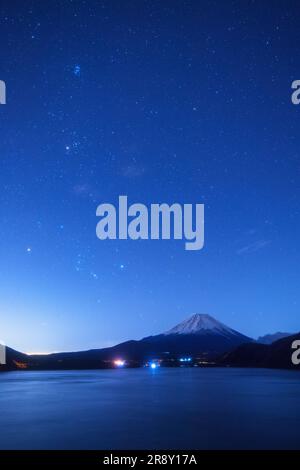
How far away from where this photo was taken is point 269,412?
37.0 m

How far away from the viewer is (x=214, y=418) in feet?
108

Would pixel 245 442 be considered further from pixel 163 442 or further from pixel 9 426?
pixel 9 426

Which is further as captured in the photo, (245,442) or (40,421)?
(40,421)

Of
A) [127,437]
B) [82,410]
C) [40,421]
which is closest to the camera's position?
[127,437]

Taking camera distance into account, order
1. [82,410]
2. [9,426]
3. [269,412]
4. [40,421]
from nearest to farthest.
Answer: [9,426], [40,421], [269,412], [82,410]
